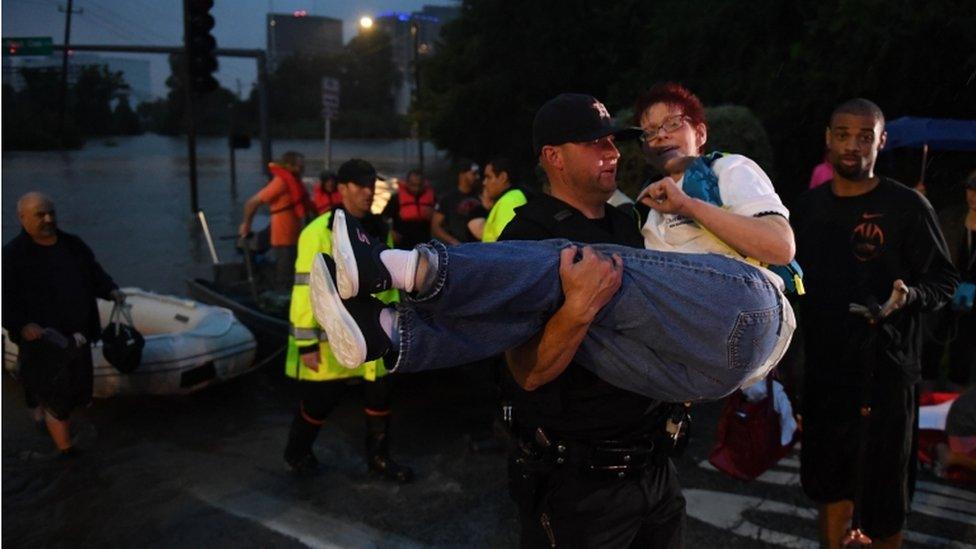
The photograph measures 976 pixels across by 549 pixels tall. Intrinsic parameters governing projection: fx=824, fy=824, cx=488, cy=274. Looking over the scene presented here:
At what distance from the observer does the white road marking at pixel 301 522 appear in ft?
14.5

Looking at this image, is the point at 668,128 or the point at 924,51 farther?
the point at 924,51

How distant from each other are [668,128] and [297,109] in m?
88.1

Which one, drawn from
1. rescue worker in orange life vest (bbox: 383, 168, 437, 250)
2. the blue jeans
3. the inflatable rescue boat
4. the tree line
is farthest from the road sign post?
the blue jeans

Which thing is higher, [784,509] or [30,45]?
[30,45]

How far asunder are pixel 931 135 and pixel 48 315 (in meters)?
8.41

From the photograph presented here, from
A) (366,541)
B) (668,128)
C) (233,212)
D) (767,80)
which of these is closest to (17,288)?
(366,541)

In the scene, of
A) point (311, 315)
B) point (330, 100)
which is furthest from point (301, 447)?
point (330, 100)

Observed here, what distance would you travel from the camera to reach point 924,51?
386 inches

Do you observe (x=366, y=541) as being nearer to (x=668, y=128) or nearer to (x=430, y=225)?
(x=668, y=128)

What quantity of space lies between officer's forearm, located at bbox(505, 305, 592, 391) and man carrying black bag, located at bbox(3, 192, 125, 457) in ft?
14.4

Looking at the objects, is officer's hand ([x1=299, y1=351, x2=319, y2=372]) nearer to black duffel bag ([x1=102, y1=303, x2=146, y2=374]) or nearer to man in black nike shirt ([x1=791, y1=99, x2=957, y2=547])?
black duffel bag ([x1=102, y1=303, x2=146, y2=374])

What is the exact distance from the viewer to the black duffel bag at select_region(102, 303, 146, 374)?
240 inches

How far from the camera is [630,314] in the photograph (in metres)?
2.05

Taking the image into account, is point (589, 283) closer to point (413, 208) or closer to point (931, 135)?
A: point (413, 208)
